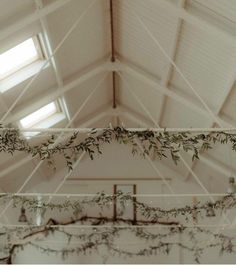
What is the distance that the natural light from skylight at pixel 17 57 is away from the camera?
8.54m

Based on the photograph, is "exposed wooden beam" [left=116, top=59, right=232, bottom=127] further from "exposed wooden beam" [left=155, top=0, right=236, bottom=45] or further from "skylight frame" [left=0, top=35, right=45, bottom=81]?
"exposed wooden beam" [left=155, top=0, right=236, bottom=45]

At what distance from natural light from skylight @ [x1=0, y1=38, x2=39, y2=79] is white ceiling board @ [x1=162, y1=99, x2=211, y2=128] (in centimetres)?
342

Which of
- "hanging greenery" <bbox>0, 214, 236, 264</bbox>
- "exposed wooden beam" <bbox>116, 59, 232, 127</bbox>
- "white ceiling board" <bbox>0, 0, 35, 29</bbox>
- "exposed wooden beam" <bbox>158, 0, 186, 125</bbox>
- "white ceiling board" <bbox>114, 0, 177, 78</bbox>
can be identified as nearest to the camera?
"white ceiling board" <bbox>0, 0, 35, 29</bbox>

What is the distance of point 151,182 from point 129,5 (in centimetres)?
773

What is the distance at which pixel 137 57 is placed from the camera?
9.74 m

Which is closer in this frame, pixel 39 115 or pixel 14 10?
pixel 14 10

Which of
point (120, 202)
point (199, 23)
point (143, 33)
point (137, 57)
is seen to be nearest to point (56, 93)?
point (137, 57)

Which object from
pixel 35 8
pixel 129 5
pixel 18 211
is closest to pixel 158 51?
pixel 129 5

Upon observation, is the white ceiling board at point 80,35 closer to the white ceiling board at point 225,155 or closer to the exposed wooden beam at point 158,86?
the exposed wooden beam at point 158,86

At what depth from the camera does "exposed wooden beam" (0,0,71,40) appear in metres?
7.23

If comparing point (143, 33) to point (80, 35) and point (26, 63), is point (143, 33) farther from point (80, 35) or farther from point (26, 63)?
point (26, 63)

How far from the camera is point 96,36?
9.16 m

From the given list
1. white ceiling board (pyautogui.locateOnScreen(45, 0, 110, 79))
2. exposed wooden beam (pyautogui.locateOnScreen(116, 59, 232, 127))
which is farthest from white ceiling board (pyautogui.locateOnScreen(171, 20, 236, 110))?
white ceiling board (pyautogui.locateOnScreen(45, 0, 110, 79))

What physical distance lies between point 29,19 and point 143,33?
223cm
